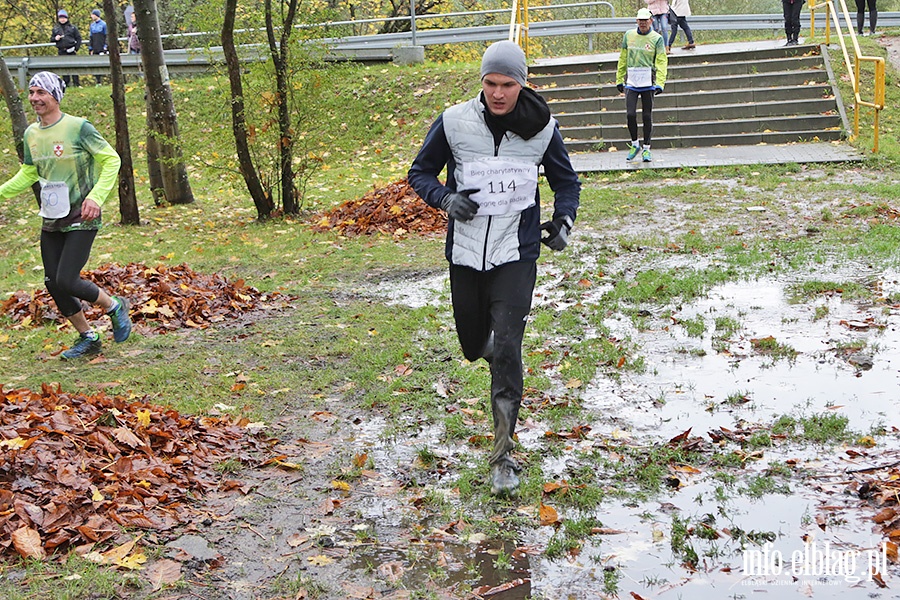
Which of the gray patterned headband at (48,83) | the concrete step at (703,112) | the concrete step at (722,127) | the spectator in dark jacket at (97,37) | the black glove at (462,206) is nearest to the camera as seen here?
the black glove at (462,206)

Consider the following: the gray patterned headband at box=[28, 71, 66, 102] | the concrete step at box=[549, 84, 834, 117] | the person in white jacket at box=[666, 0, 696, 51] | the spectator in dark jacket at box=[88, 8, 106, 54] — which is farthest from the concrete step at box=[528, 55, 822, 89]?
the spectator in dark jacket at box=[88, 8, 106, 54]

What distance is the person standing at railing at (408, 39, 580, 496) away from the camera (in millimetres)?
5000

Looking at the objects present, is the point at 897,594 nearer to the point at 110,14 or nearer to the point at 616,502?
the point at 616,502

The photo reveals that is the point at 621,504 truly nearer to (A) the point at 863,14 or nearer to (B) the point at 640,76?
(B) the point at 640,76

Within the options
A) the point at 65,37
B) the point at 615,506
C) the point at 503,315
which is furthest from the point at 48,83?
the point at 65,37

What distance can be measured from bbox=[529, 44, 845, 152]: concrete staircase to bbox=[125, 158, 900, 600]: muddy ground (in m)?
10.8

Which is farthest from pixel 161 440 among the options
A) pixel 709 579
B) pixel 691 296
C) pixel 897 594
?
pixel 691 296

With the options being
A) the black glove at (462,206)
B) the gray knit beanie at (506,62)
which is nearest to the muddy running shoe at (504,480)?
the black glove at (462,206)

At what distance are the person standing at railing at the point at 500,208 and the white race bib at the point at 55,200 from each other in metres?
3.64

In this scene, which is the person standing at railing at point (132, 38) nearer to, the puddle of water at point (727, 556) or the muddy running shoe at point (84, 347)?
the muddy running shoe at point (84, 347)

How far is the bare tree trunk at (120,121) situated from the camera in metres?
15.1

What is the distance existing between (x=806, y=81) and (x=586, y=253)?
10.5 m

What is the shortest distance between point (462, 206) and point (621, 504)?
5.48 feet

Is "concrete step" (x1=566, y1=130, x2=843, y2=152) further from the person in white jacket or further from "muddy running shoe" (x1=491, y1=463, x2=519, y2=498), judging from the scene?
"muddy running shoe" (x1=491, y1=463, x2=519, y2=498)
